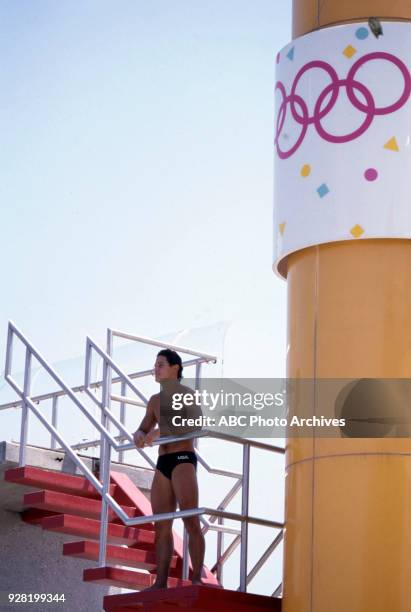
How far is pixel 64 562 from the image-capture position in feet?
45.7

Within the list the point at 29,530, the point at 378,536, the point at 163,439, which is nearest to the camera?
the point at 378,536

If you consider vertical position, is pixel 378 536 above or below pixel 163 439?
below

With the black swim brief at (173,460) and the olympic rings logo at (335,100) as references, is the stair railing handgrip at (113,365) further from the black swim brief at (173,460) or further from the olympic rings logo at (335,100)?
the olympic rings logo at (335,100)

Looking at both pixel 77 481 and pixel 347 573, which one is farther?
pixel 77 481

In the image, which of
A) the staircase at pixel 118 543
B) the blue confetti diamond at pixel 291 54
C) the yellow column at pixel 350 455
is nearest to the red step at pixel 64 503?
the staircase at pixel 118 543

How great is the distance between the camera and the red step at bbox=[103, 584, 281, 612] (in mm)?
9305

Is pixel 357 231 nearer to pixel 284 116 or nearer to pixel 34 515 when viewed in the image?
pixel 284 116

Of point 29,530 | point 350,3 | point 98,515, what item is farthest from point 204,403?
point 350,3

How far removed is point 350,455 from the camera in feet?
29.9

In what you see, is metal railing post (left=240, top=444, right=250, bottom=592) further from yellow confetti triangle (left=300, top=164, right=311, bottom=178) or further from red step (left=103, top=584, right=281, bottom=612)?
yellow confetti triangle (left=300, top=164, right=311, bottom=178)

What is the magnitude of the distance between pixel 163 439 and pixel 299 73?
289cm

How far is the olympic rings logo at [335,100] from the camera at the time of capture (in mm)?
9555

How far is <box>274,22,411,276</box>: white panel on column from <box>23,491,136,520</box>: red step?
3214 millimetres

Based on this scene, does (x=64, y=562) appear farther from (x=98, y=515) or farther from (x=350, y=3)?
(x=350, y=3)
